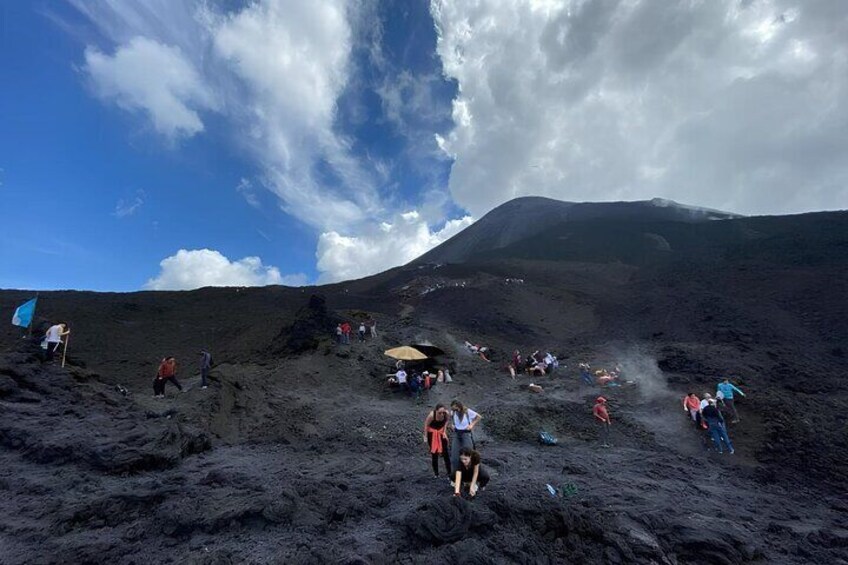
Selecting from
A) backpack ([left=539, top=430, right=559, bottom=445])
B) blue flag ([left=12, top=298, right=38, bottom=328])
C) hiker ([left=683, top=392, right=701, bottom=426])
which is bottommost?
backpack ([left=539, top=430, right=559, bottom=445])

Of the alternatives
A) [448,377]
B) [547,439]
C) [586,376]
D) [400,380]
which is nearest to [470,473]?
[547,439]

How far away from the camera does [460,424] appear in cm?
709

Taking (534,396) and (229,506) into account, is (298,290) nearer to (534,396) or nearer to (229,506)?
(534,396)

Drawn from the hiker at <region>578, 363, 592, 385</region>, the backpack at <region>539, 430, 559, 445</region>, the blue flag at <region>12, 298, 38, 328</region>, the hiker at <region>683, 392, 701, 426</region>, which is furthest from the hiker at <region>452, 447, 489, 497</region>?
the blue flag at <region>12, 298, 38, 328</region>

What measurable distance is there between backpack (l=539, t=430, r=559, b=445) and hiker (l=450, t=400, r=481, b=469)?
212 inches

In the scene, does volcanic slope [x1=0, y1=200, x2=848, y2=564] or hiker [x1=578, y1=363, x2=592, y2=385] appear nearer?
volcanic slope [x1=0, y1=200, x2=848, y2=564]

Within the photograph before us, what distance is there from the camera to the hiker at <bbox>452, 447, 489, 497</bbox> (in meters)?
6.27

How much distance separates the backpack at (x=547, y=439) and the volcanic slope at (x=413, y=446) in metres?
0.30

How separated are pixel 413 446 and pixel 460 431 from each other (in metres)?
4.48

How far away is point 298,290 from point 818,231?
48263 mm

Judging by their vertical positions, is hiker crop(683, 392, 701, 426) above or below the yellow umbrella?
below

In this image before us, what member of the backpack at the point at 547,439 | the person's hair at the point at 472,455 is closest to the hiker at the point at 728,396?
the backpack at the point at 547,439

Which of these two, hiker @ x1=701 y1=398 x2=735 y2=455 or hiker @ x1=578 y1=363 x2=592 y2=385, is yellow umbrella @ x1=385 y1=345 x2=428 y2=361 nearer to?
hiker @ x1=578 y1=363 x2=592 y2=385

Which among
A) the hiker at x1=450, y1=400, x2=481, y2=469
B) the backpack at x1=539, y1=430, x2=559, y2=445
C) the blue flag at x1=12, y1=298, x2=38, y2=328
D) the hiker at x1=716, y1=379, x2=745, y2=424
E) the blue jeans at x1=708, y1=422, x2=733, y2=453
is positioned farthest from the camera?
the blue flag at x1=12, y1=298, x2=38, y2=328
